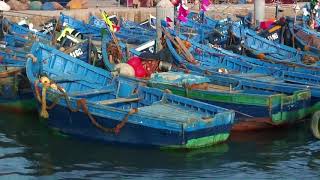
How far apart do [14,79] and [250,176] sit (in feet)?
26.8

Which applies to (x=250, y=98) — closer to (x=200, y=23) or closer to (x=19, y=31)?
(x=19, y=31)

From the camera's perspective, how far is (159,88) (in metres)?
17.7

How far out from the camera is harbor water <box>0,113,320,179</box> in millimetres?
13906

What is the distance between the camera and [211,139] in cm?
1513

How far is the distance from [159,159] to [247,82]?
14.7 ft

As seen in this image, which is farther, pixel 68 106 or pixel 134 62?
pixel 134 62

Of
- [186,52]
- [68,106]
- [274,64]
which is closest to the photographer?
[68,106]

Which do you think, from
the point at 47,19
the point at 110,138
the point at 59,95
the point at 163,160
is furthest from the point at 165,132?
the point at 47,19

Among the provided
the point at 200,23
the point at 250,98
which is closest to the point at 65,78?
the point at 250,98

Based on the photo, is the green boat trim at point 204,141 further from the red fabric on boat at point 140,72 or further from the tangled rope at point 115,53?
the tangled rope at point 115,53

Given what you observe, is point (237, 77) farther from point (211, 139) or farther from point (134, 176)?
point (134, 176)

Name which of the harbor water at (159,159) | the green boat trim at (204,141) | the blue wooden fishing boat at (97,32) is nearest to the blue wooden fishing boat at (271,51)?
the blue wooden fishing boat at (97,32)

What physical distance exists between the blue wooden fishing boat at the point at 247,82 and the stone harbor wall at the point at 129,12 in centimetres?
1252

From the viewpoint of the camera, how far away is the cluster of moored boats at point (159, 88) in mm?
15062
